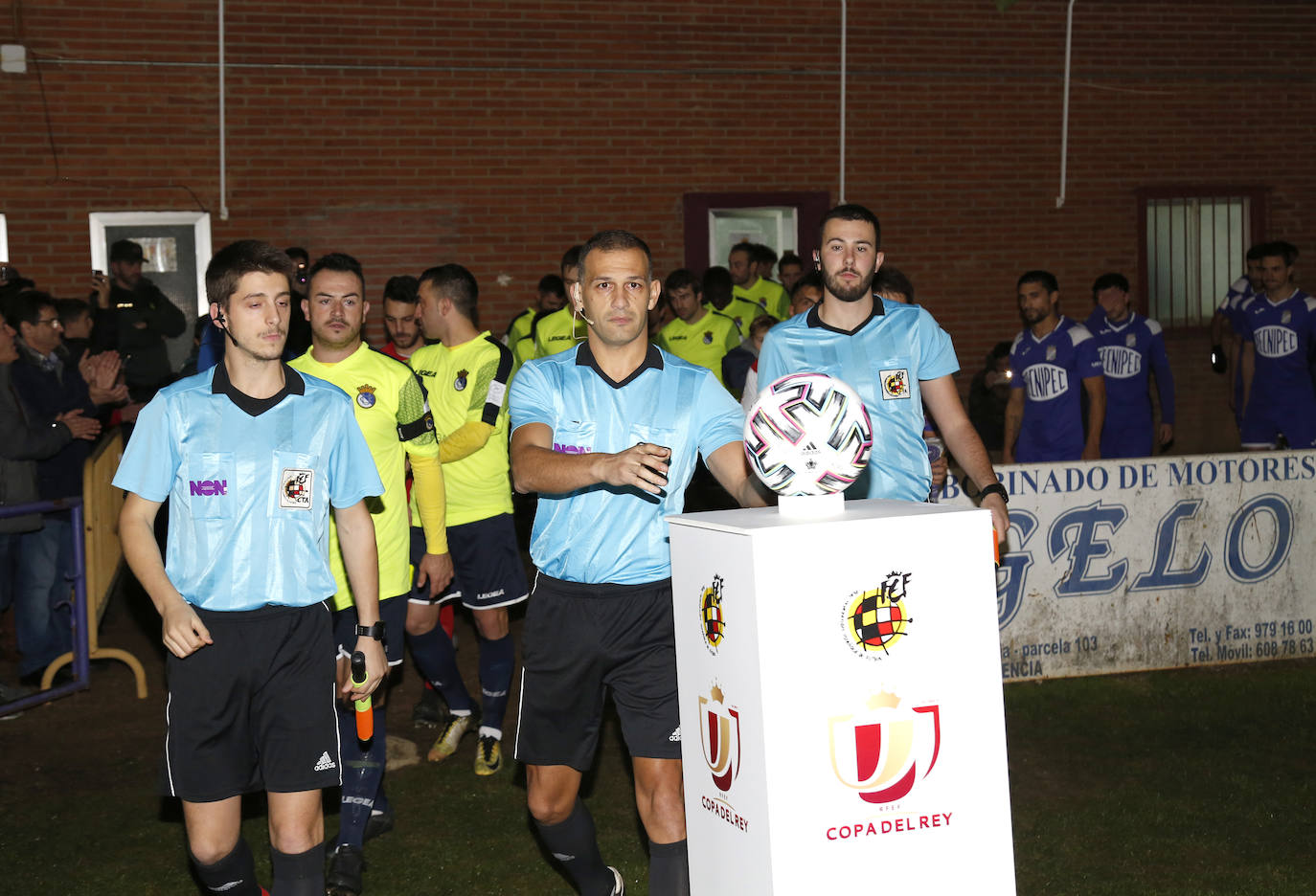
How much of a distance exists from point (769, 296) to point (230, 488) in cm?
869

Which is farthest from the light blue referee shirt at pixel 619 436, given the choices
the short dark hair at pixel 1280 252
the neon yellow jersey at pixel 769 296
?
the neon yellow jersey at pixel 769 296

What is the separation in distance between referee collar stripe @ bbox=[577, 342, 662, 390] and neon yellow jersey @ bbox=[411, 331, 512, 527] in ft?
7.13

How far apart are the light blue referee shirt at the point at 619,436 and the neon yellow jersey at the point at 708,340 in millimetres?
6669

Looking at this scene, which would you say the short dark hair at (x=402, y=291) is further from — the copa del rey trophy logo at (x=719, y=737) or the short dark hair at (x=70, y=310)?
the copa del rey trophy logo at (x=719, y=737)

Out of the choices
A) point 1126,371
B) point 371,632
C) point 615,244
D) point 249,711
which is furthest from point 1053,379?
point 249,711

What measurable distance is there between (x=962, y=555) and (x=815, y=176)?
10.6 meters

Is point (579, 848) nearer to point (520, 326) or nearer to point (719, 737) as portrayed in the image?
point (719, 737)

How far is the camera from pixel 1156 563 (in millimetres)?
7387

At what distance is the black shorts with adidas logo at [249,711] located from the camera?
362 centimetres

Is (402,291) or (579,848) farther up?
(402,291)

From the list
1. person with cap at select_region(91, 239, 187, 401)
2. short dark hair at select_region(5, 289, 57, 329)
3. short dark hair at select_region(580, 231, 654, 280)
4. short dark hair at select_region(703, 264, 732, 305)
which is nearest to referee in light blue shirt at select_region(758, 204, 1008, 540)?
short dark hair at select_region(580, 231, 654, 280)

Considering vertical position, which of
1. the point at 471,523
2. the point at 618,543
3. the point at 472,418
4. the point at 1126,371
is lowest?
the point at 471,523

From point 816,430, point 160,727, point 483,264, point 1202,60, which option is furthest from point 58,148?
point 1202,60

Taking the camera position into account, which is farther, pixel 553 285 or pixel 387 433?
pixel 553 285
